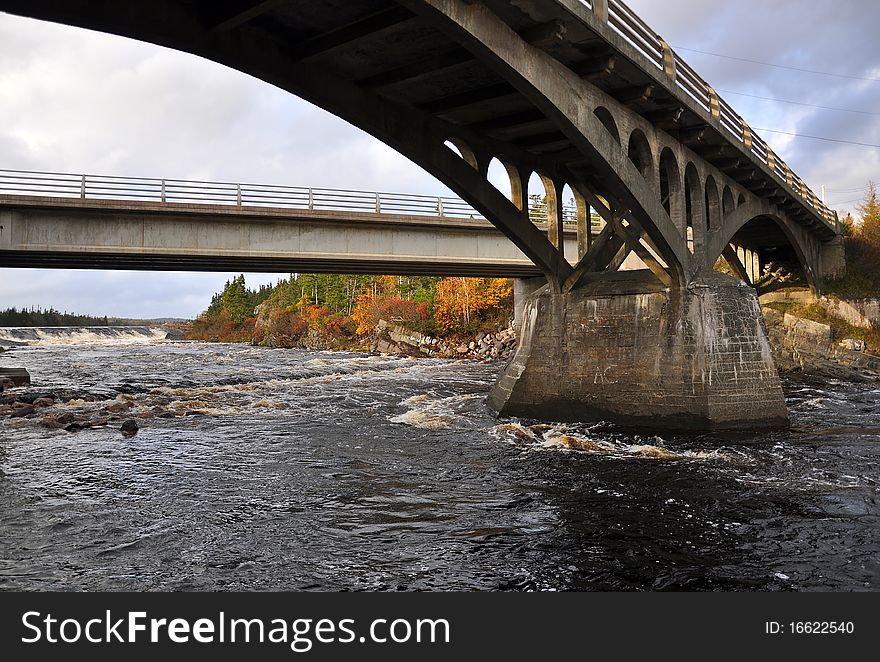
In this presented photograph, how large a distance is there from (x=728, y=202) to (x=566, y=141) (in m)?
8.74

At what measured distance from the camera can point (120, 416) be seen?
55.5 feet

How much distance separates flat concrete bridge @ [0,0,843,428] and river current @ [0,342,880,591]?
167cm

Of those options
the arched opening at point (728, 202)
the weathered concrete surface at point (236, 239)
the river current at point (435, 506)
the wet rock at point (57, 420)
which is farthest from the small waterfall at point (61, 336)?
the arched opening at point (728, 202)

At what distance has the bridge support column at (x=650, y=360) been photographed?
14.0 m

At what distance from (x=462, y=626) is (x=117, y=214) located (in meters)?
23.7

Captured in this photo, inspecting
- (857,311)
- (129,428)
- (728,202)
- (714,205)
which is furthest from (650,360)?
(857,311)

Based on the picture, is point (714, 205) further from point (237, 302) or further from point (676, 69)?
point (237, 302)

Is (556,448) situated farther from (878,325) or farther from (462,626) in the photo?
(878,325)

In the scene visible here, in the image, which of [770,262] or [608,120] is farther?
[770,262]

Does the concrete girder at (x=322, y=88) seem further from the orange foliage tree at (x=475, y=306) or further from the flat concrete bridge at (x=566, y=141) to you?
the orange foliage tree at (x=475, y=306)

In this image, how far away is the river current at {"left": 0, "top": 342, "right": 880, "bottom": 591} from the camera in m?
6.23

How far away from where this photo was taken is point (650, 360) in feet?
47.9

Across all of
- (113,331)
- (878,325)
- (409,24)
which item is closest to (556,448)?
(409,24)

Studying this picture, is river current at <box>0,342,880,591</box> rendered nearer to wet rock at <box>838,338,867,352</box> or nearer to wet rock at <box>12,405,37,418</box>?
wet rock at <box>12,405,37,418</box>
